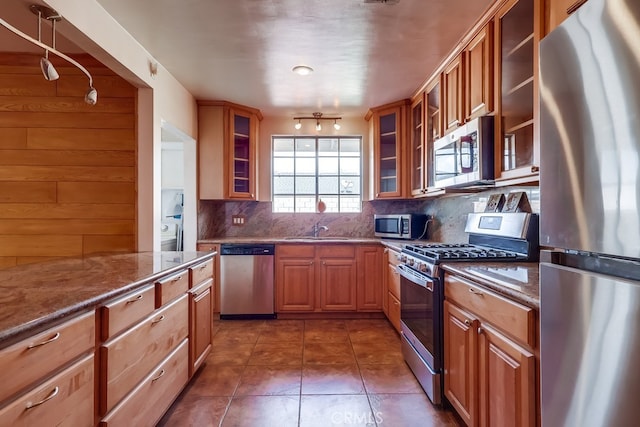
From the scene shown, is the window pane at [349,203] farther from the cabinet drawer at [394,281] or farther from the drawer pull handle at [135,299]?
the drawer pull handle at [135,299]

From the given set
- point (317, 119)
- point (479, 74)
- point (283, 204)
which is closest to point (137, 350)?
point (479, 74)

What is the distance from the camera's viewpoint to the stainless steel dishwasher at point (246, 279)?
12.0ft

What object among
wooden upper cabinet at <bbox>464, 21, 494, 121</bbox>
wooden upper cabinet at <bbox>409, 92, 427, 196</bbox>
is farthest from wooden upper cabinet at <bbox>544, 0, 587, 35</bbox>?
wooden upper cabinet at <bbox>409, 92, 427, 196</bbox>

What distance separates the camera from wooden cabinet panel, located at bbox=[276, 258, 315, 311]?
369cm

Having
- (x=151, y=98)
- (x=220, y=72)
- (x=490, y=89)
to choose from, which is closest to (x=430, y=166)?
(x=490, y=89)

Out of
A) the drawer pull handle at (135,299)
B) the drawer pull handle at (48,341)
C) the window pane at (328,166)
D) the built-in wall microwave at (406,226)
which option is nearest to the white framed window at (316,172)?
the window pane at (328,166)

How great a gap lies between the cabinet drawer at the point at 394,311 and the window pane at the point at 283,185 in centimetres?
195

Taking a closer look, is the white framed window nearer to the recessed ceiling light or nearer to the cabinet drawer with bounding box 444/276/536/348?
the recessed ceiling light

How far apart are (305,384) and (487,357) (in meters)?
1.30

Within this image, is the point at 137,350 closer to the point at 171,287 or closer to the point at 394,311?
the point at 171,287

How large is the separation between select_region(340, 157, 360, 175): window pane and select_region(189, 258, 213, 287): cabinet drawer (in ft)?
7.97

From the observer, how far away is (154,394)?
1.67m

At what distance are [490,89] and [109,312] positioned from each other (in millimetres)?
2332

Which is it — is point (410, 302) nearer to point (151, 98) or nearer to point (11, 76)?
point (151, 98)
